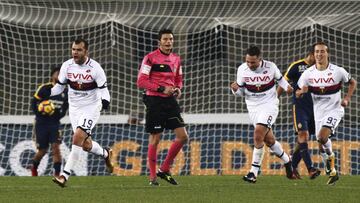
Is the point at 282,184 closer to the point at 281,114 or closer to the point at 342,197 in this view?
the point at 342,197

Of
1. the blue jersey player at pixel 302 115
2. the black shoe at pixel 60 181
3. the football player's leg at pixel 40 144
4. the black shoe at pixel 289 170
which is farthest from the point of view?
the football player's leg at pixel 40 144

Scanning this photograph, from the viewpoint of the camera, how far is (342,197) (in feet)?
36.2

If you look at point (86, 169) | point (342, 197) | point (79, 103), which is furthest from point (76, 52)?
point (86, 169)

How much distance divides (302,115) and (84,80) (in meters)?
3.81

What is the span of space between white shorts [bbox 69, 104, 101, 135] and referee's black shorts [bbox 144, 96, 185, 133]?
674mm

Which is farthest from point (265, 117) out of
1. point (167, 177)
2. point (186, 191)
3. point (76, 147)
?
point (76, 147)

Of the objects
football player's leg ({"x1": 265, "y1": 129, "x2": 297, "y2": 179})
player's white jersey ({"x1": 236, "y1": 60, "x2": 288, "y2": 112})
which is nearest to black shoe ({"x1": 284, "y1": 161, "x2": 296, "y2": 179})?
football player's leg ({"x1": 265, "y1": 129, "x2": 297, "y2": 179})

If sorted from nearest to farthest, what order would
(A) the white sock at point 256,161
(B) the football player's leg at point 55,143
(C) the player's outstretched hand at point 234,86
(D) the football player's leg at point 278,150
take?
(A) the white sock at point 256,161 < (C) the player's outstretched hand at point 234,86 < (D) the football player's leg at point 278,150 < (B) the football player's leg at point 55,143

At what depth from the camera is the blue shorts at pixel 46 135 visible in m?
17.3

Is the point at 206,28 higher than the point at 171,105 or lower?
higher

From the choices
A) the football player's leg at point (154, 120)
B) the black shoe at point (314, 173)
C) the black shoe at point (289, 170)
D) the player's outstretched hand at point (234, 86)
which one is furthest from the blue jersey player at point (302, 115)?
the football player's leg at point (154, 120)

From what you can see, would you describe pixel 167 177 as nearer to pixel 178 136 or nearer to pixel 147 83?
pixel 178 136

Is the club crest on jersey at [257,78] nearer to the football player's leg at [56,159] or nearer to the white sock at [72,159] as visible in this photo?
the white sock at [72,159]

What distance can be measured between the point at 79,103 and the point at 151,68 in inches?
40.5
